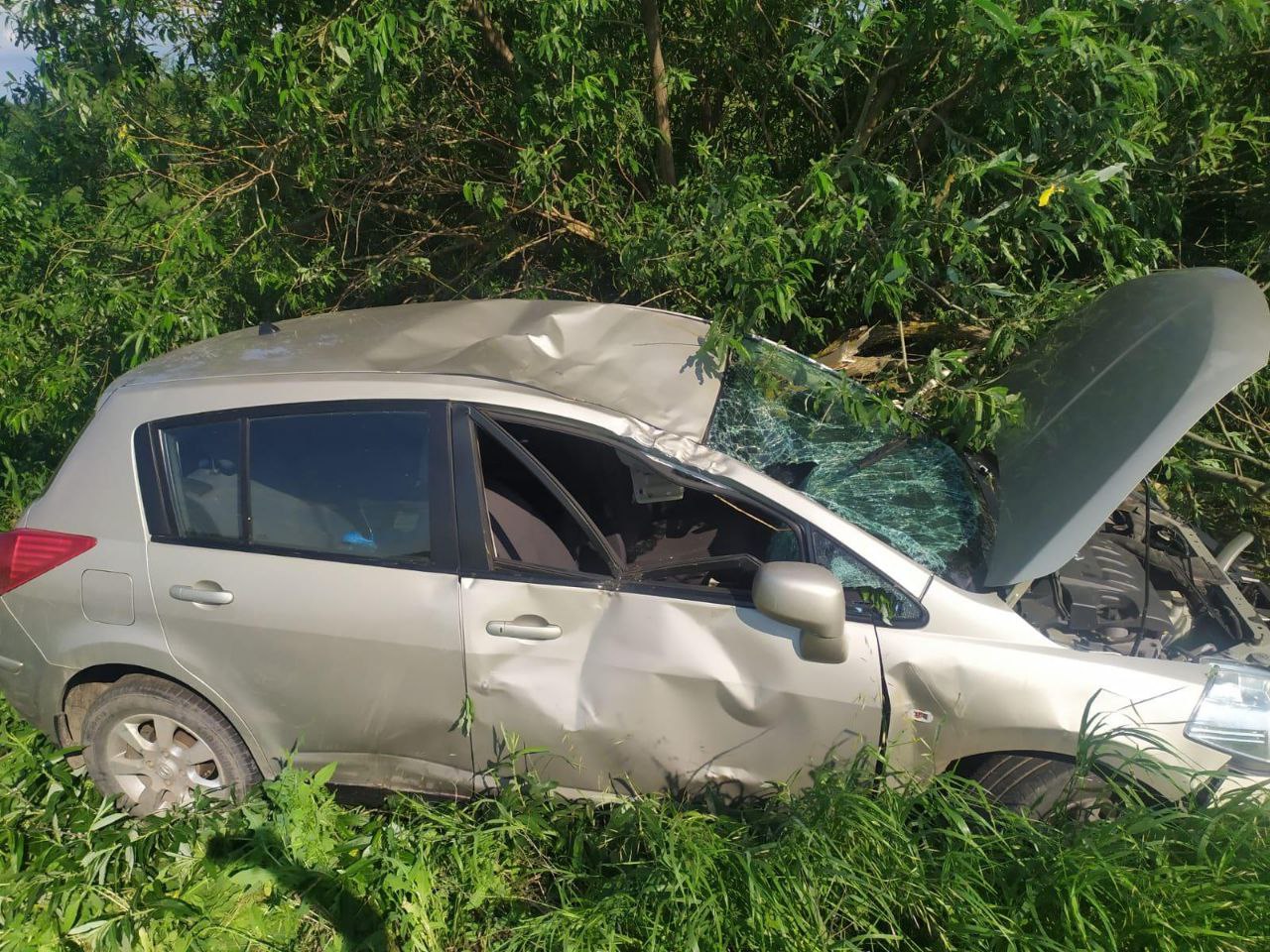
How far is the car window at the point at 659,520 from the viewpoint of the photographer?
2.66 meters

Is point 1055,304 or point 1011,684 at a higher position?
point 1055,304

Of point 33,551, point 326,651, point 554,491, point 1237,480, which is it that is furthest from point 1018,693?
point 33,551

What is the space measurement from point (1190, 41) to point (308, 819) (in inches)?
178

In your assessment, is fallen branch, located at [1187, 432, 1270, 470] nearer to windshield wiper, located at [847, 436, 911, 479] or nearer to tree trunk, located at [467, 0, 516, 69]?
windshield wiper, located at [847, 436, 911, 479]

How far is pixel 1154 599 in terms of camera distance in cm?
294

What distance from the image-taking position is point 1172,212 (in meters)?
4.29

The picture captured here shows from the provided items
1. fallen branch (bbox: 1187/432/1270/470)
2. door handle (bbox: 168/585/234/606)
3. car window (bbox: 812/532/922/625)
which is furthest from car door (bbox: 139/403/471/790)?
fallen branch (bbox: 1187/432/1270/470)

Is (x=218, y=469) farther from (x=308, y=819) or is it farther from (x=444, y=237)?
(x=444, y=237)

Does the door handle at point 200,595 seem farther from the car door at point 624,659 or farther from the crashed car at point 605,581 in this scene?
the car door at point 624,659

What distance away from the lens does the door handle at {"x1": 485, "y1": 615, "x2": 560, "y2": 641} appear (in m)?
2.62

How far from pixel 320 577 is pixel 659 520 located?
1.17 metres

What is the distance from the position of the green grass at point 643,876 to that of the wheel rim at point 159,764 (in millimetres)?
176

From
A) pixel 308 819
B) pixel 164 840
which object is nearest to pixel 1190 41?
pixel 308 819

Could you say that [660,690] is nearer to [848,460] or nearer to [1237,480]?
[848,460]
